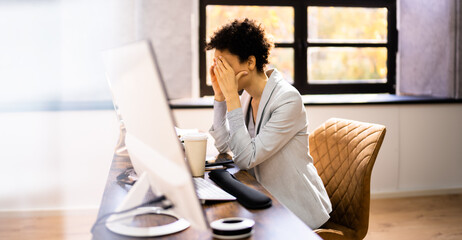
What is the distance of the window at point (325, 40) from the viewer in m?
3.54

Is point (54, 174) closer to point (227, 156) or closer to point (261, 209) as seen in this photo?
point (227, 156)

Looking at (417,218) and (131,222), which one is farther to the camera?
(417,218)

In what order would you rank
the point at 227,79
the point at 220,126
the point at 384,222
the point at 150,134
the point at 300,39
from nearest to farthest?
the point at 150,134 → the point at 227,79 → the point at 220,126 → the point at 384,222 → the point at 300,39

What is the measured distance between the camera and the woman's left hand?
1586mm

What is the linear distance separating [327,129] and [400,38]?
2213mm

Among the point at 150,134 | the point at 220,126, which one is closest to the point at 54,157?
the point at 220,126

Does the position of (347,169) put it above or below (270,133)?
below

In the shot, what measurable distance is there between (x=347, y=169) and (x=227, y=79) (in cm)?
53

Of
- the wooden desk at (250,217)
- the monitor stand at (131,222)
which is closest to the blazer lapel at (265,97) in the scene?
the wooden desk at (250,217)

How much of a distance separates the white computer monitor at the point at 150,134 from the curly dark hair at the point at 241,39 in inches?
27.7

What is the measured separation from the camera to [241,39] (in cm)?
165

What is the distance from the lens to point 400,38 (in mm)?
3727

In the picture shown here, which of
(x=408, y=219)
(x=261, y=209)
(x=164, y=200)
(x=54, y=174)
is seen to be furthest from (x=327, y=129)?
(x=54, y=174)

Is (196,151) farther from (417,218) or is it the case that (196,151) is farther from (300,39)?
(300,39)
